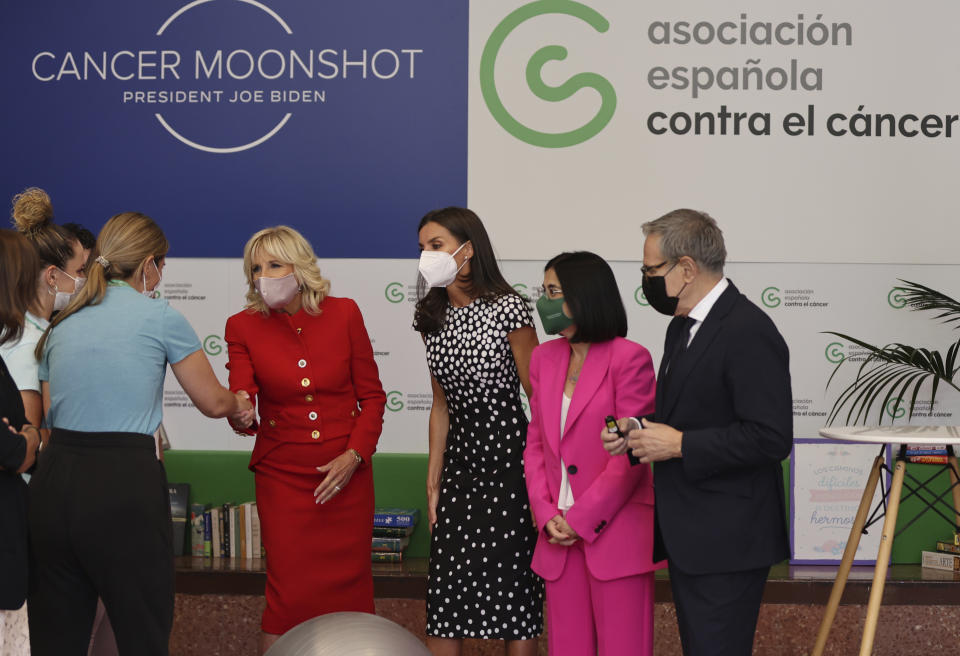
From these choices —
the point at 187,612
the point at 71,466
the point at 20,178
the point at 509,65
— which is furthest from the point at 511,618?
the point at 20,178

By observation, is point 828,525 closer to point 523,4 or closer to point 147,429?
point 523,4

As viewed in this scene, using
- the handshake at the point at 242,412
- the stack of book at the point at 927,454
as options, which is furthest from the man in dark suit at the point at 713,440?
the stack of book at the point at 927,454

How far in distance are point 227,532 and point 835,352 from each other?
328 centimetres

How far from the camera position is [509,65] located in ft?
17.5

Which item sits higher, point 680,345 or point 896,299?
point 896,299

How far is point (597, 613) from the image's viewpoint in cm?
305

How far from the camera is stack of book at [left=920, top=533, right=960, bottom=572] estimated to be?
480cm

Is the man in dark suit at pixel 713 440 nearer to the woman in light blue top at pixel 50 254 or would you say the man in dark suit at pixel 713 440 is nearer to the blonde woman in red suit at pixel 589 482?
the blonde woman in red suit at pixel 589 482

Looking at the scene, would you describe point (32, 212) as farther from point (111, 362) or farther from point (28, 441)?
point (28, 441)

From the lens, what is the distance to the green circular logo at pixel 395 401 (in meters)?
5.37

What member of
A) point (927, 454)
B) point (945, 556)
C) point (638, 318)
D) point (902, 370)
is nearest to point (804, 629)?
point (945, 556)

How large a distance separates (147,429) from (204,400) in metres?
0.22

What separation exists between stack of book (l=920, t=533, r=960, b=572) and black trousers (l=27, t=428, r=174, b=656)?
368 cm

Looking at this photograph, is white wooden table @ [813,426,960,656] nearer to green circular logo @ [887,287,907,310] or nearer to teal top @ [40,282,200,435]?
green circular logo @ [887,287,907,310]
